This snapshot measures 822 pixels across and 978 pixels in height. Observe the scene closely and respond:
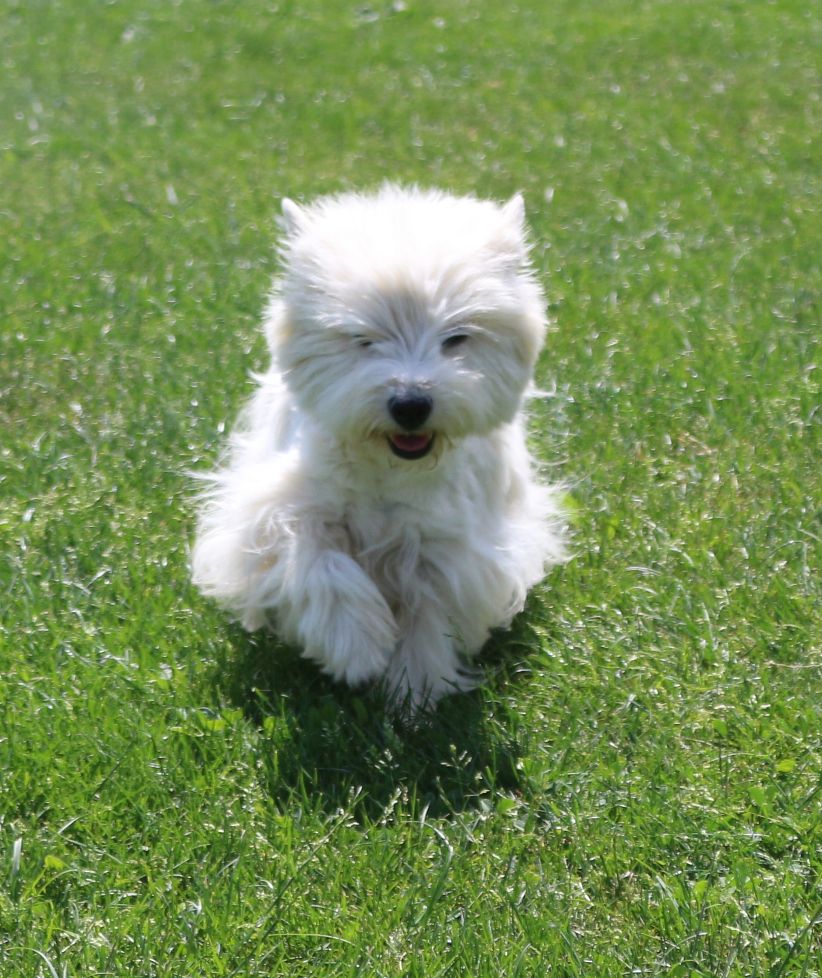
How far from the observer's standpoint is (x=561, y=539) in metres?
4.77

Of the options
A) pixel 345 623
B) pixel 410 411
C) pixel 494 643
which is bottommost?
pixel 494 643

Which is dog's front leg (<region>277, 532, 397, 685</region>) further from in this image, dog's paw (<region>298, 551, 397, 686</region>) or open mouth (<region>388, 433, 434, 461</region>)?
open mouth (<region>388, 433, 434, 461</region>)

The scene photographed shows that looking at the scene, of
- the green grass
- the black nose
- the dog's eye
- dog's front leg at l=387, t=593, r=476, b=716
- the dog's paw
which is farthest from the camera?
dog's front leg at l=387, t=593, r=476, b=716

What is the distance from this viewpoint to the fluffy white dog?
382 cm

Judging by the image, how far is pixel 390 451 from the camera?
12.9 feet

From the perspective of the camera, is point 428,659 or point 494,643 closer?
point 428,659

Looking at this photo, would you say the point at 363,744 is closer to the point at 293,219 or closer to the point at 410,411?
the point at 410,411

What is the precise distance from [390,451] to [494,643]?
2.68 feet

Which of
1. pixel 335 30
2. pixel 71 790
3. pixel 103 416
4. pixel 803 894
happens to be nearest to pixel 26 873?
pixel 71 790

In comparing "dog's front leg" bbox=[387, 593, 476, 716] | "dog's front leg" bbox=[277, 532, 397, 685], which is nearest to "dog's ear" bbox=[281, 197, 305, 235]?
"dog's front leg" bbox=[277, 532, 397, 685]

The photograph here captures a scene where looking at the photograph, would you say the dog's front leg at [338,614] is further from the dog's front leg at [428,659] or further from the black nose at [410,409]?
the black nose at [410,409]

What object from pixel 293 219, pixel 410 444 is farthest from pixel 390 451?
pixel 293 219

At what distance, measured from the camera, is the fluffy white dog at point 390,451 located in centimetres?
382

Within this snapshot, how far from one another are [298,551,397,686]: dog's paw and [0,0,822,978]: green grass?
0.37 feet
